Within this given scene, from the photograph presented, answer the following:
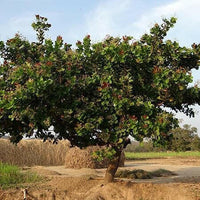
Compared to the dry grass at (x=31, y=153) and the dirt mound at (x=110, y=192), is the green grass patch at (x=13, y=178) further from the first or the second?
the dry grass at (x=31, y=153)

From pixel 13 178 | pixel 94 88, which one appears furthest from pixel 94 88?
pixel 13 178

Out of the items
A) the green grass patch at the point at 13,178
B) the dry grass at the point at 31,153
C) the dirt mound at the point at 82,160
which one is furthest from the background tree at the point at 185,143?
the green grass patch at the point at 13,178

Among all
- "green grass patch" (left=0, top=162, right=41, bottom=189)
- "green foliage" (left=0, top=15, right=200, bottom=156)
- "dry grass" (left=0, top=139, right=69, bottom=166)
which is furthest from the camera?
"dry grass" (left=0, top=139, right=69, bottom=166)

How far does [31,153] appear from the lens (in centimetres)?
2609

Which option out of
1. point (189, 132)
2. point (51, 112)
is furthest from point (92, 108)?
point (189, 132)

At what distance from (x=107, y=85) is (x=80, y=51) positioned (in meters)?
1.49

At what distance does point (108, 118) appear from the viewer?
8820 millimetres

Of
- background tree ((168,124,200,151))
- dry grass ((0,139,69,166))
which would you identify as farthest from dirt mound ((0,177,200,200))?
background tree ((168,124,200,151))

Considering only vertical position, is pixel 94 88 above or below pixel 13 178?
above

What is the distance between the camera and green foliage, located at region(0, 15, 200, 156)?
838cm

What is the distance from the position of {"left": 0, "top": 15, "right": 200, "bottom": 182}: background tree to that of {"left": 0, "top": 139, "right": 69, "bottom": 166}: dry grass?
15.0 meters

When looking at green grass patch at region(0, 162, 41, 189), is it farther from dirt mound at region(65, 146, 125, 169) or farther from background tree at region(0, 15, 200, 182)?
dirt mound at region(65, 146, 125, 169)

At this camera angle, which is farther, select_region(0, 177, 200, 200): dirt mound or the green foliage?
select_region(0, 177, 200, 200): dirt mound

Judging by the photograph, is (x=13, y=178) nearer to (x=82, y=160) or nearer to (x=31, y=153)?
(x=82, y=160)
